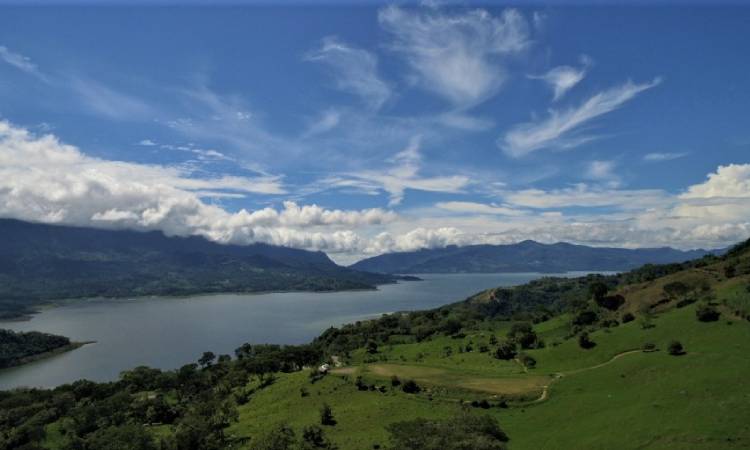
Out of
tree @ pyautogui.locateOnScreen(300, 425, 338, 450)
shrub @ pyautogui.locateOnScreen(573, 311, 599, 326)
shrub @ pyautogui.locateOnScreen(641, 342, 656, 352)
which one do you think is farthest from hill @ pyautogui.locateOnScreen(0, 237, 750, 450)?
shrub @ pyautogui.locateOnScreen(641, 342, 656, 352)

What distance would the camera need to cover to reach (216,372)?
141000 mm

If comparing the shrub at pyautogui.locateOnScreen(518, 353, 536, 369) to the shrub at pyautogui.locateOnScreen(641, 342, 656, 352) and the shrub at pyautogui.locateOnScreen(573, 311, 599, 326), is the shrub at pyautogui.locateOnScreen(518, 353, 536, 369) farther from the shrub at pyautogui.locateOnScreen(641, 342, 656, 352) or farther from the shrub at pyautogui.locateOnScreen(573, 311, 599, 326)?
the shrub at pyautogui.locateOnScreen(573, 311, 599, 326)

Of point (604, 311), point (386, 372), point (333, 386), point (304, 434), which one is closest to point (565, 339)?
point (604, 311)

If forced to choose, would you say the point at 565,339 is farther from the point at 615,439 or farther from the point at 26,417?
the point at 26,417

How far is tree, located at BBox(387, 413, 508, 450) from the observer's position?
45.2m

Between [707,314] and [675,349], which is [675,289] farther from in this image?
[675,349]

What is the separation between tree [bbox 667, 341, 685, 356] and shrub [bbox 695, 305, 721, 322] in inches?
568

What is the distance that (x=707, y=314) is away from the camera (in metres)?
87.6

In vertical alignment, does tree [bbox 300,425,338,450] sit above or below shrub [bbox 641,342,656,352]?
below

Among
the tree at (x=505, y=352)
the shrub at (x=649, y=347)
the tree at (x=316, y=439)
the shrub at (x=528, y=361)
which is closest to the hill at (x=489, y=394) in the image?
the tree at (x=316, y=439)

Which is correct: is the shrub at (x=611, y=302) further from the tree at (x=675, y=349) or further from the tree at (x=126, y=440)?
the tree at (x=126, y=440)

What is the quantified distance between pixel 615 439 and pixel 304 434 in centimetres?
3788

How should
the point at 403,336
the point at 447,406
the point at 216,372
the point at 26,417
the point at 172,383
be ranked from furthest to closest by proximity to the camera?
the point at 403,336 < the point at 216,372 < the point at 172,383 < the point at 26,417 < the point at 447,406

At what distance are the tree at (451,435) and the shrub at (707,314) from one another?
2159 inches
